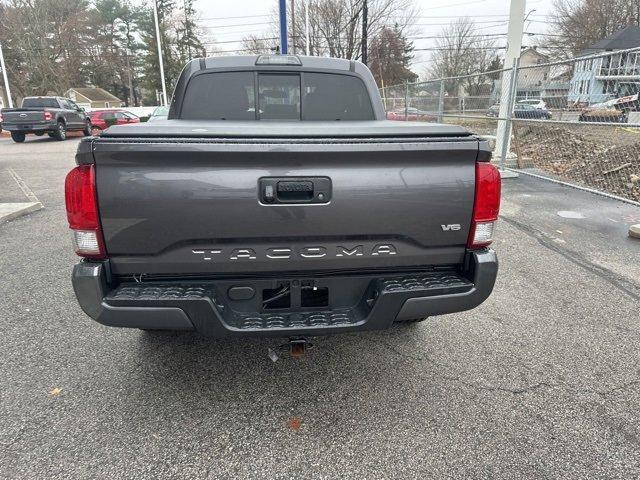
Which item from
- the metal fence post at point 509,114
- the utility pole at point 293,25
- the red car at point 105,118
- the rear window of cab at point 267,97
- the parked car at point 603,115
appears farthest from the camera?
the utility pole at point 293,25

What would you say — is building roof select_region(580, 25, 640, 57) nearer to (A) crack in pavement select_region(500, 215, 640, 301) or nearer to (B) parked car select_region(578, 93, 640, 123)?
(B) parked car select_region(578, 93, 640, 123)

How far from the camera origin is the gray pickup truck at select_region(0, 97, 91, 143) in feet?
61.1

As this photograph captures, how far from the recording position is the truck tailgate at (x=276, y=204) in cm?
204

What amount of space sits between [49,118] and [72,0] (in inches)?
1434

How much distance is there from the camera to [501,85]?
958 centimetres

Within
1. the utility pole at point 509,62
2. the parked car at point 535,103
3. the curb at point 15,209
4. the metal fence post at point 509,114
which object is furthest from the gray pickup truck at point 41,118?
the parked car at point 535,103

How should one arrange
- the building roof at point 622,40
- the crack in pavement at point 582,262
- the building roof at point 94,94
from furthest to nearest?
the building roof at point 94,94 < the building roof at point 622,40 < the crack in pavement at point 582,262

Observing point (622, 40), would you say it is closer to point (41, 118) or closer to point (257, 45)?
point (257, 45)

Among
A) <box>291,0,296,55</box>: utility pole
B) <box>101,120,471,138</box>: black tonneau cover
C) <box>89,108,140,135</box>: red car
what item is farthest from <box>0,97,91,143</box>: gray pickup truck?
<box>101,120,471,138</box>: black tonneau cover

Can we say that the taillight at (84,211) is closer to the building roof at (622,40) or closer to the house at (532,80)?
the house at (532,80)

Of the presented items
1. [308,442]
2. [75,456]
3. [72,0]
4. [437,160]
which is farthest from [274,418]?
[72,0]

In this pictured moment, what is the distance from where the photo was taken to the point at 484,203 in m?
2.27

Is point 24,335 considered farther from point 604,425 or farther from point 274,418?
point 604,425

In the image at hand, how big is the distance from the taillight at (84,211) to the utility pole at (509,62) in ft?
28.4
